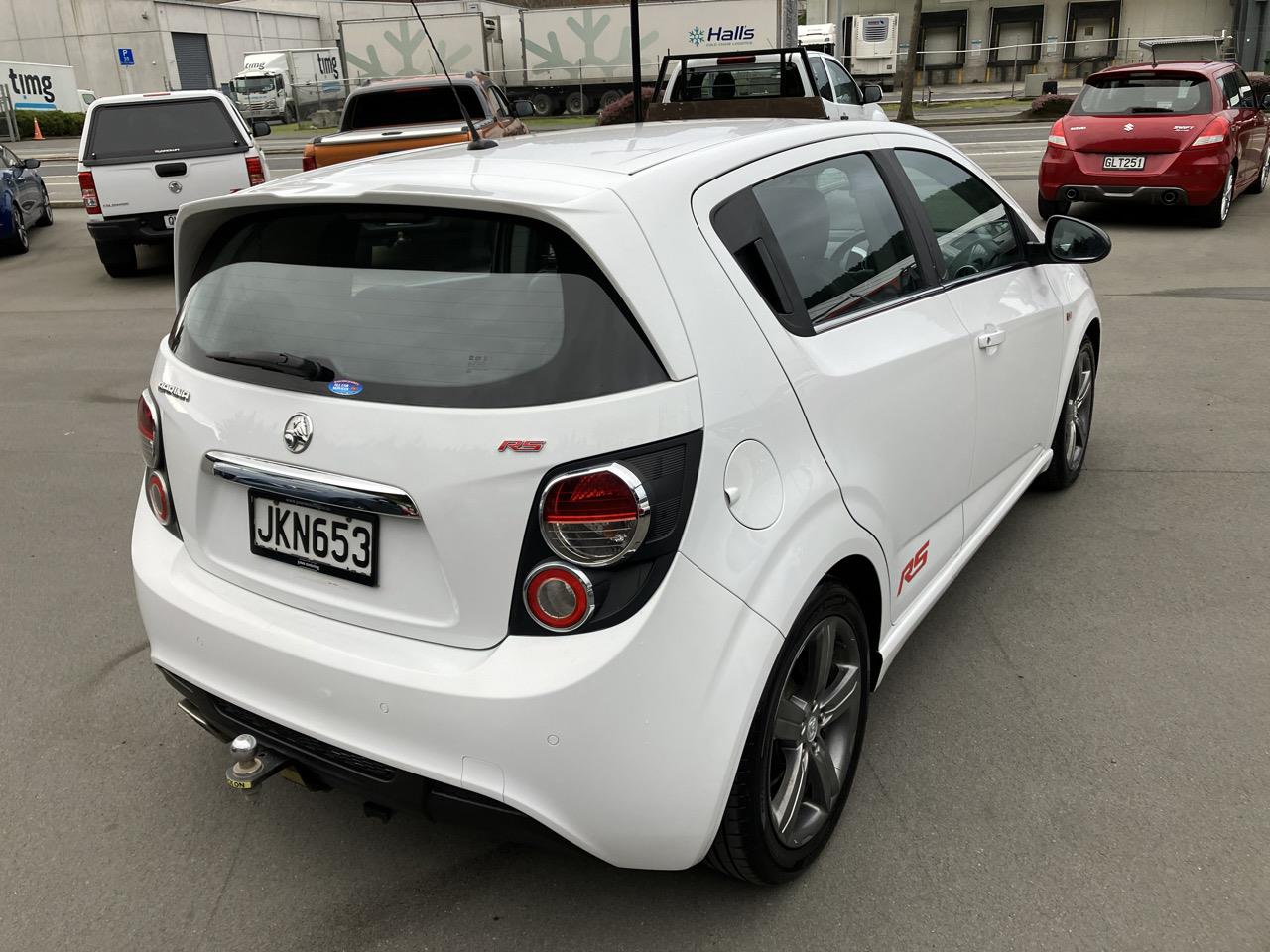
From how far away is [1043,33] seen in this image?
49.2 metres

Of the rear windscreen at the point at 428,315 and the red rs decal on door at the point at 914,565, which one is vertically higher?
the rear windscreen at the point at 428,315

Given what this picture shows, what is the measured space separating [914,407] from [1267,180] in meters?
14.8

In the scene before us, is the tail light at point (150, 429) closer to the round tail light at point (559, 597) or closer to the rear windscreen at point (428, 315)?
the rear windscreen at point (428, 315)

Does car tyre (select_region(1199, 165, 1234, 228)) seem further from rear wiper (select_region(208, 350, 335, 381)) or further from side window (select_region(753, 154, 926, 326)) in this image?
rear wiper (select_region(208, 350, 335, 381))

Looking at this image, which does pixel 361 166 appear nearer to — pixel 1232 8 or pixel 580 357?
pixel 580 357

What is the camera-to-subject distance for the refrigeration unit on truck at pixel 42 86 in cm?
4138

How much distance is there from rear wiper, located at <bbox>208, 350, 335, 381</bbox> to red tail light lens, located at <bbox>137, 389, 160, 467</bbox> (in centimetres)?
29

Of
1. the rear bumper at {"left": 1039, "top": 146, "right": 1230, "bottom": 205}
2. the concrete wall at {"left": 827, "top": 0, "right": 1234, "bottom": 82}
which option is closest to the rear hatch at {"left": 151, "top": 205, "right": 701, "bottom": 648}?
the rear bumper at {"left": 1039, "top": 146, "right": 1230, "bottom": 205}

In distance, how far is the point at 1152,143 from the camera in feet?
36.2

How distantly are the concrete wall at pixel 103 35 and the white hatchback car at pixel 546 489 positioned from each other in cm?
5139

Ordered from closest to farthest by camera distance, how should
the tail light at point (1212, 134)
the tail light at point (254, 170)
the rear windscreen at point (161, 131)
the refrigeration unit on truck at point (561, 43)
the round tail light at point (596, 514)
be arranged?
the round tail light at point (596, 514) < the tail light at point (1212, 134) < the rear windscreen at point (161, 131) < the tail light at point (254, 170) < the refrigeration unit on truck at point (561, 43)

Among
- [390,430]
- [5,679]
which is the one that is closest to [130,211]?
[5,679]

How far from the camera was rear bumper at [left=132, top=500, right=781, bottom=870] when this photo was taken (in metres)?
2.04

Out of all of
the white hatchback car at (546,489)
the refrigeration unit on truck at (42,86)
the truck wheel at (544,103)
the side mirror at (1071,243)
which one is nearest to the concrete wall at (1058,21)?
the truck wheel at (544,103)
